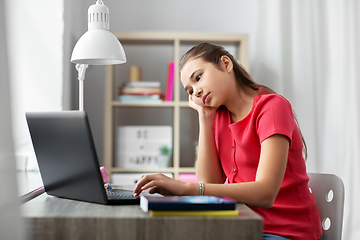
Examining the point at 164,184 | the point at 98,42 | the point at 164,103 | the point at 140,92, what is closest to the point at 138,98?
the point at 140,92

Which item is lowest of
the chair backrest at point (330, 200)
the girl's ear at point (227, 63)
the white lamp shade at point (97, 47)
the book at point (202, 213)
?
the chair backrest at point (330, 200)

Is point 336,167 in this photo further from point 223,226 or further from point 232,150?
point 223,226

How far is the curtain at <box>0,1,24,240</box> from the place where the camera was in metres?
0.72

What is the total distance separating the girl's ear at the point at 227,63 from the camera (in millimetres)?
1240

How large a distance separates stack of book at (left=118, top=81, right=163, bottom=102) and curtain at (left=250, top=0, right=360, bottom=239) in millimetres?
770

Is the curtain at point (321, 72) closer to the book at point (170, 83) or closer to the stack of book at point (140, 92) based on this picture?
the book at point (170, 83)

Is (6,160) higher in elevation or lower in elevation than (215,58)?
lower

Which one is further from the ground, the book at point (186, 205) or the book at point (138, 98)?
the book at point (138, 98)

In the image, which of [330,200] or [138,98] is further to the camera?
[138,98]

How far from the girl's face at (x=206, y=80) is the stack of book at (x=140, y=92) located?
116cm

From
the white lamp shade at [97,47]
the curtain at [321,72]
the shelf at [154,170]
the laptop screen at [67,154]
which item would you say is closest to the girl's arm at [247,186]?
the laptop screen at [67,154]

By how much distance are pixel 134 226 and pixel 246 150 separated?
544 millimetres

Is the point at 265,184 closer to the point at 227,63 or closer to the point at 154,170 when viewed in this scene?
the point at 227,63

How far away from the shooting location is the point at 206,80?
3.87 ft
